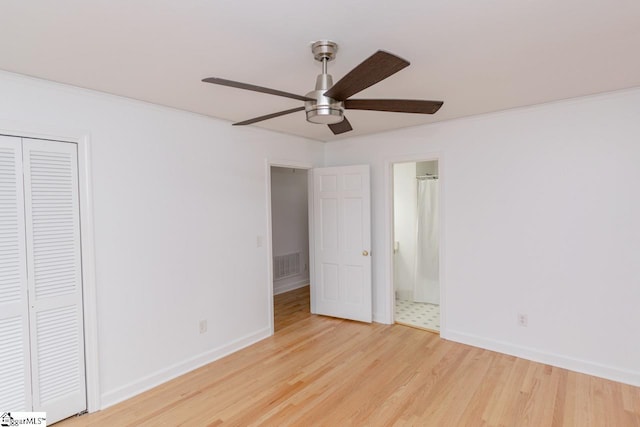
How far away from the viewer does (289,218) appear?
611 centimetres

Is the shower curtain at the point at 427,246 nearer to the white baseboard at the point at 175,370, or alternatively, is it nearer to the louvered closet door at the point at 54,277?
the white baseboard at the point at 175,370

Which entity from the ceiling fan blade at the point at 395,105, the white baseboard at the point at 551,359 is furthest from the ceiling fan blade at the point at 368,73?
the white baseboard at the point at 551,359

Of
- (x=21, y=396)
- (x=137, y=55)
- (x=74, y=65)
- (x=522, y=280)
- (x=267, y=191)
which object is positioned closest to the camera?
(x=137, y=55)

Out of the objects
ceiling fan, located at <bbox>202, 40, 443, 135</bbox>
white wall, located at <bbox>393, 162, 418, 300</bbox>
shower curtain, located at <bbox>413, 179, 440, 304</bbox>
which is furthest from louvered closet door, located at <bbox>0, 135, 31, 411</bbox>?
shower curtain, located at <bbox>413, 179, 440, 304</bbox>

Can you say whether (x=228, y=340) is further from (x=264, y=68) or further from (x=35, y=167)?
(x=264, y=68)

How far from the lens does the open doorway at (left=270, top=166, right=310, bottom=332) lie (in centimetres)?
582

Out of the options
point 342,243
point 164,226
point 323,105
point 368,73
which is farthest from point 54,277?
point 342,243

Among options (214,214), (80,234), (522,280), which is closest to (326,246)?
(214,214)

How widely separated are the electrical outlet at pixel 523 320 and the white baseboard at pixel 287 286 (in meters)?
3.62

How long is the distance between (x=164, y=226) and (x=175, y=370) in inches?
51.2

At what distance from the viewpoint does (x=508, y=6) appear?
1.52 m

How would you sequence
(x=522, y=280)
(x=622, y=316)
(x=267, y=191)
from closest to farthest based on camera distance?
(x=622, y=316) → (x=522, y=280) → (x=267, y=191)

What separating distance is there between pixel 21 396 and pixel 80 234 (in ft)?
3.62

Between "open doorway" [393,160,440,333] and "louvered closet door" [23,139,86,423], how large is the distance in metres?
3.67
